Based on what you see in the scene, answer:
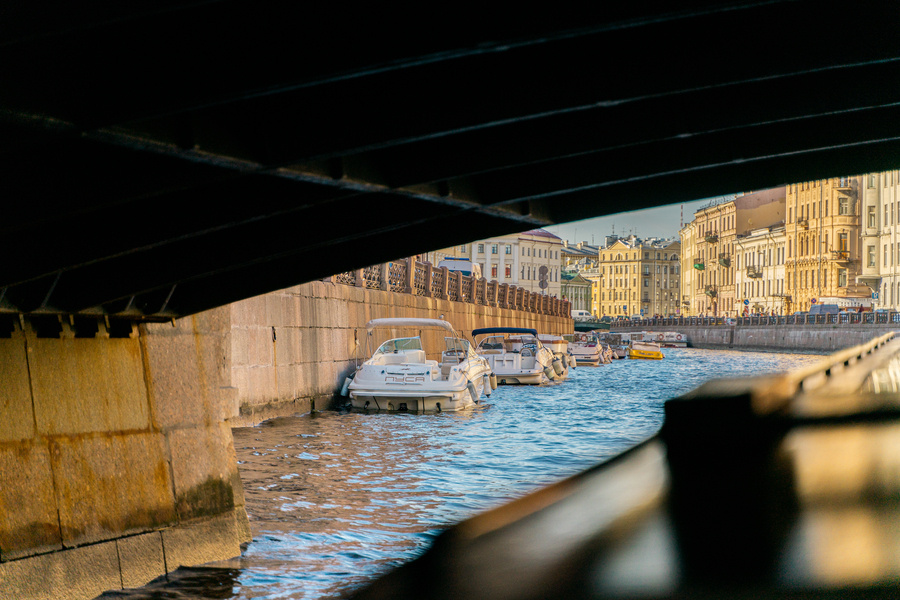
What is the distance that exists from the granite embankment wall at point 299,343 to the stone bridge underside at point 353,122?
409 inches

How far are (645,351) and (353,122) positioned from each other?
64.7 m

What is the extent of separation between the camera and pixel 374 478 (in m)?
14.1

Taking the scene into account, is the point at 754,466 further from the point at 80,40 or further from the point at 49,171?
the point at 49,171

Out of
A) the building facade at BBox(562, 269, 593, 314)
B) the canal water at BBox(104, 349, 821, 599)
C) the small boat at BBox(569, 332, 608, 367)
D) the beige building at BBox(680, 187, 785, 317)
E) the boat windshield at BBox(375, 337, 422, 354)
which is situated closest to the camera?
the canal water at BBox(104, 349, 821, 599)

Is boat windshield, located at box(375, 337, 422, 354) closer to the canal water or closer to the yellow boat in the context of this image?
the canal water

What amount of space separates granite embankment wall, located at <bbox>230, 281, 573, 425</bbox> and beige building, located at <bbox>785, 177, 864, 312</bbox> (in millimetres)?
76663

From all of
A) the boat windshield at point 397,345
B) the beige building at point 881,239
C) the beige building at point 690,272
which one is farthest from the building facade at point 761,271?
the boat windshield at point 397,345

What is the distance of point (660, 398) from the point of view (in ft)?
105

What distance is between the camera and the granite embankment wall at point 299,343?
19.8 m

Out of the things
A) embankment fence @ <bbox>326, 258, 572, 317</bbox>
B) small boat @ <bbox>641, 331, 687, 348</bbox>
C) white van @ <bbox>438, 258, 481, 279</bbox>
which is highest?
white van @ <bbox>438, 258, 481, 279</bbox>

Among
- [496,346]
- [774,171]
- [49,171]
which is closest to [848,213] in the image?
[496,346]

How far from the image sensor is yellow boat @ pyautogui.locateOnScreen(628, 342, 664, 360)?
68750 mm

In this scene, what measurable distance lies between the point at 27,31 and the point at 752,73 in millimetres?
4122

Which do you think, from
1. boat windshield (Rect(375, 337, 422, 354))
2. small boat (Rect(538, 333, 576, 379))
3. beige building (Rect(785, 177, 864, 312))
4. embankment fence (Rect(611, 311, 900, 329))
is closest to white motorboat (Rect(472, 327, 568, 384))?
boat windshield (Rect(375, 337, 422, 354))
